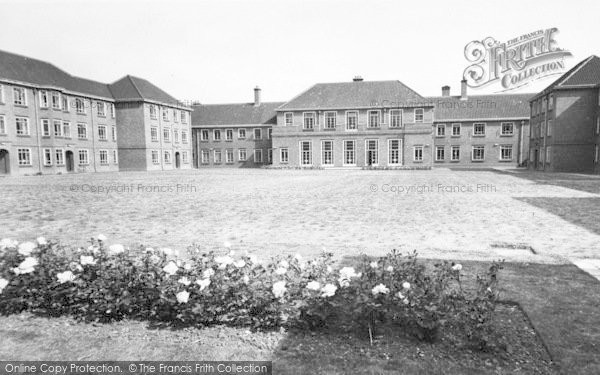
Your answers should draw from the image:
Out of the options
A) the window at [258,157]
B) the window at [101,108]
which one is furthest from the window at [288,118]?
the window at [101,108]

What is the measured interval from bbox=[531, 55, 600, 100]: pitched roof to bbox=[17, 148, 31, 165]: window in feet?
162

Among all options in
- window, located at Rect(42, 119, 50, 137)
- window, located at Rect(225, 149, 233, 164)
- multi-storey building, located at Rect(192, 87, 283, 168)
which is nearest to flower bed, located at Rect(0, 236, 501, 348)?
window, located at Rect(42, 119, 50, 137)

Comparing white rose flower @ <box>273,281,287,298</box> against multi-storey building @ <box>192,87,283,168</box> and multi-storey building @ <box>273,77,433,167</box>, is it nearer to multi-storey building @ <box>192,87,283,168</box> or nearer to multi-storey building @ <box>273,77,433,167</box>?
multi-storey building @ <box>273,77,433,167</box>

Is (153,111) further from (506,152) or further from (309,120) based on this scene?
(506,152)

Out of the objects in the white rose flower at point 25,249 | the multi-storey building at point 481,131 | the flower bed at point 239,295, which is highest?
the multi-storey building at point 481,131

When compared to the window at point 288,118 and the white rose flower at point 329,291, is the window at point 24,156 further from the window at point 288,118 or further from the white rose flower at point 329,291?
the white rose flower at point 329,291

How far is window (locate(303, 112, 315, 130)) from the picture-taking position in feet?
176

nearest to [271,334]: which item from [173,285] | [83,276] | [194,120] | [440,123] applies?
[173,285]

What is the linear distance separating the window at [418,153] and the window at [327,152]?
10.2 m

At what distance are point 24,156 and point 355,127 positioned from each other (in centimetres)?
3598

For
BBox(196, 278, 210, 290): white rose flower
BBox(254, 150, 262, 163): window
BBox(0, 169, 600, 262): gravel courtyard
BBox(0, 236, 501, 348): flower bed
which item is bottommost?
BBox(0, 169, 600, 262): gravel courtyard

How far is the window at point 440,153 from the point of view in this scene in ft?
190

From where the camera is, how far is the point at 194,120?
63750 millimetres

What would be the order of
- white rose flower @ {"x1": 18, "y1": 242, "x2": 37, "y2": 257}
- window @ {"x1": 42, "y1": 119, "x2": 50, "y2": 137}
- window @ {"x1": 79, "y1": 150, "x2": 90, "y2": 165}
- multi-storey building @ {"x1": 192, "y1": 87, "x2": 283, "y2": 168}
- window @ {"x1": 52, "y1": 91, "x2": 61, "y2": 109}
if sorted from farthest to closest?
multi-storey building @ {"x1": 192, "y1": 87, "x2": 283, "y2": 168}
window @ {"x1": 79, "y1": 150, "x2": 90, "y2": 165}
window @ {"x1": 52, "y1": 91, "x2": 61, "y2": 109}
window @ {"x1": 42, "y1": 119, "x2": 50, "y2": 137}
white rose flower @ {"x1": 18, "y1": 242, "x2": 37, "y2": 257}
